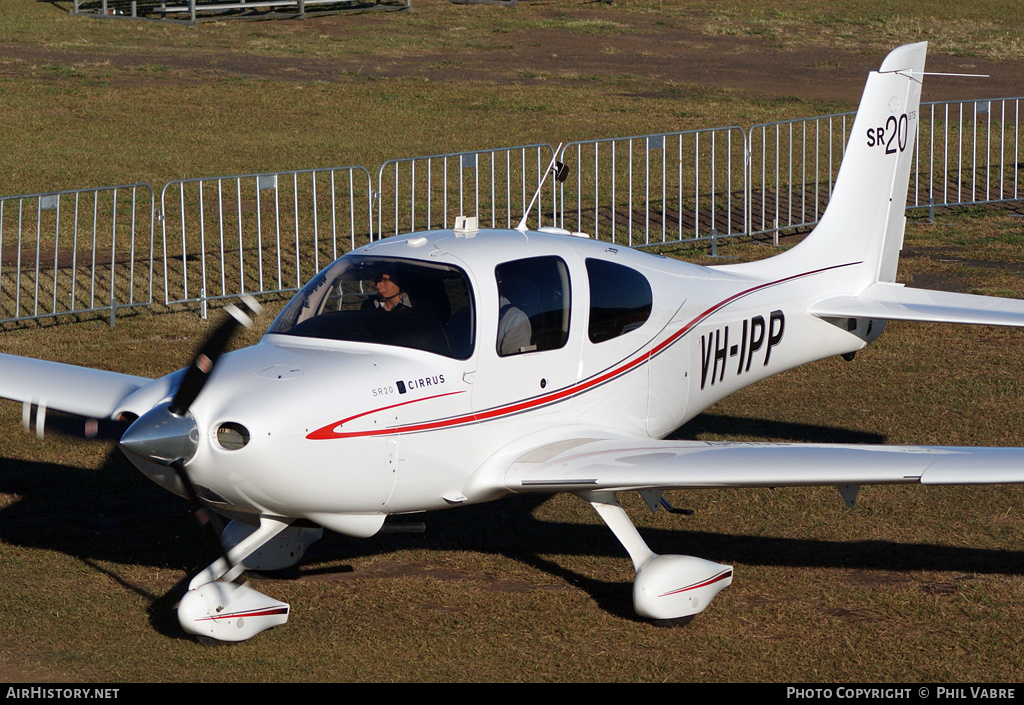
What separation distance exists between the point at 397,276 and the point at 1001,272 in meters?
12.2

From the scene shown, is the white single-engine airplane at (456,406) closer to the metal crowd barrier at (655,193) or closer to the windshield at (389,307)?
the windshield at (389,307)

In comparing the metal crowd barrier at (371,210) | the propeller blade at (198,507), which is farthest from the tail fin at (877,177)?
the propeller blade at (198,507)

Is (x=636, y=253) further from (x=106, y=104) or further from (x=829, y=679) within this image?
(x=106, y=104)

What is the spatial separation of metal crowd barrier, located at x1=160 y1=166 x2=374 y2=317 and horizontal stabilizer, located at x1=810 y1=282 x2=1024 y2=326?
20.6 feet

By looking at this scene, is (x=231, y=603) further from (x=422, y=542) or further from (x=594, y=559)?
(x=594, y=559)

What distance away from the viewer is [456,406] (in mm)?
7906

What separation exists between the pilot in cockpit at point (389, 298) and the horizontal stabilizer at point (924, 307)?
3.94 meters

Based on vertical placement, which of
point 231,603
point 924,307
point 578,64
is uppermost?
point 578,64

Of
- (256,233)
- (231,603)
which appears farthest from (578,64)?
(231,603)

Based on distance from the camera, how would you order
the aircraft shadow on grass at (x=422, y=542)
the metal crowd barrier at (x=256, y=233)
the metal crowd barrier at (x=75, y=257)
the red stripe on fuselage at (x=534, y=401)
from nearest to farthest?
the red stripe on fuselage at (x=534, y=401), the aircraft shadow on grass at (x=422, y=542), the metal crowd barrier at (x=75, y=257), the metal crowd barrier at (x=256, y=233)

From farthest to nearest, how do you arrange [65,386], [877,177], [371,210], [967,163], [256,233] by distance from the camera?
[967,163]
[256,233]
[371,210]
[877,177]
[65,386]

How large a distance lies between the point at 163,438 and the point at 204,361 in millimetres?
454

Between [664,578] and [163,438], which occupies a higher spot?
[163,438]

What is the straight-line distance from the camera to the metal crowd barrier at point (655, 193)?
756 inches
